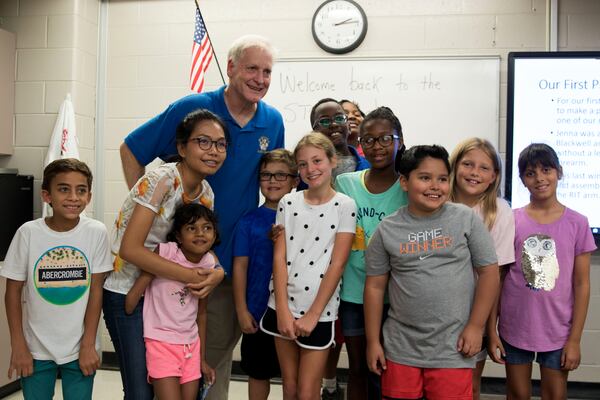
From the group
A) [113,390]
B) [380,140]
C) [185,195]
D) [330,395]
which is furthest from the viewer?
[113,390]

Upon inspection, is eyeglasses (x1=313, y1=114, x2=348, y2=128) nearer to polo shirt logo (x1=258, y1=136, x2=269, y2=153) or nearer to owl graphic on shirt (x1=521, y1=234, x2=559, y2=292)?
polo shirt logo (x1=258, y1=136, x2=269, y2=153)

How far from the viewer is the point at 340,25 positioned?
3533mm

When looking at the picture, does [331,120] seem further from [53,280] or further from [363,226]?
[53,280]

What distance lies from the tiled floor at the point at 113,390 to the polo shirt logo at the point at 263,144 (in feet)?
5.79

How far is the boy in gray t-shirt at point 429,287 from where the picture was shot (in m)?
1.82

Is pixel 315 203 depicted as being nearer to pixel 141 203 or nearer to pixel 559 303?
pixel 141 203

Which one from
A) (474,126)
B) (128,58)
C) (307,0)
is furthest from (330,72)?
(128,58)

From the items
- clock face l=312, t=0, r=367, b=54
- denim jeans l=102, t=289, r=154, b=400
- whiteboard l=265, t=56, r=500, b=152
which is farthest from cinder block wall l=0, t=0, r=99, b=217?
denim jeans l=102, t=289, r=154, b=400

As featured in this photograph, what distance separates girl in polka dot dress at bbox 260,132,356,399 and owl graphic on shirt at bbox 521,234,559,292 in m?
0.74

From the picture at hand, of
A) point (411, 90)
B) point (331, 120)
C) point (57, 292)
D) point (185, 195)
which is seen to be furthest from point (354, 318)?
point (411, 90)

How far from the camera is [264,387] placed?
2.11m

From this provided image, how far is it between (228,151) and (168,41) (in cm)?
192

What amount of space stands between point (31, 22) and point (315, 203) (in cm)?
272

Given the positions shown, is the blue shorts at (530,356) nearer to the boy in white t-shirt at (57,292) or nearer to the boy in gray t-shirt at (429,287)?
the boy in gray t-shirt at (429,287)
